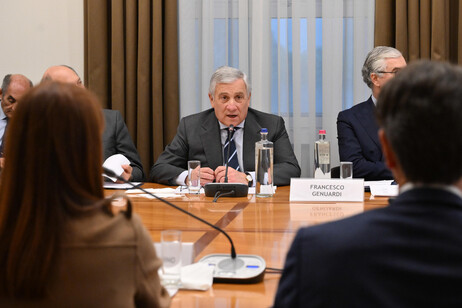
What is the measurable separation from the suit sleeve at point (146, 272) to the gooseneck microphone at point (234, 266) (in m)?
0.29

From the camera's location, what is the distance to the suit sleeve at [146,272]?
106cm

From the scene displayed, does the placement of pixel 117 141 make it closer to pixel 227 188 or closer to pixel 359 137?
pixel 227 188

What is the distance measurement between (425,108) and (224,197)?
2.14 meters

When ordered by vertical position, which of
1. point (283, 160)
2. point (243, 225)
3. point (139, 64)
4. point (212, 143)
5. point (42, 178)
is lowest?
point (243, 225)

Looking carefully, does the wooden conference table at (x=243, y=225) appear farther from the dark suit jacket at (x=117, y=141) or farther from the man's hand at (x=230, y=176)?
the dark suit jacket at (x=117, y=141)

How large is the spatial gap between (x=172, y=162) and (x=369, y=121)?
134cm

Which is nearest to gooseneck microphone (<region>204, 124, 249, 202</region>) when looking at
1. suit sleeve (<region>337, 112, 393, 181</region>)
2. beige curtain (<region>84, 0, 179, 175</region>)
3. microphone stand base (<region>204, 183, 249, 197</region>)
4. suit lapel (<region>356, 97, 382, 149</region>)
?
microphone stand base (<region>204, 183, 249, 197</region>)

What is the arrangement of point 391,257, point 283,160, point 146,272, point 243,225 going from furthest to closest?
point 283,160 → point 243,225 → point 146,272 → point 391,257

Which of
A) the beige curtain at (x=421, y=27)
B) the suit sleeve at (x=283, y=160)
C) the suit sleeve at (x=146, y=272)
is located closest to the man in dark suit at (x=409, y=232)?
the suit sleeve at (x=146, y=272)

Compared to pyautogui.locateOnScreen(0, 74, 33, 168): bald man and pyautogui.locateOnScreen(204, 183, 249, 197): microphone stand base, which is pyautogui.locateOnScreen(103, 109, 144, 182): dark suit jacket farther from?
pyautogui.locateOnScreen(204, 183, 249, 197): microphone stand base

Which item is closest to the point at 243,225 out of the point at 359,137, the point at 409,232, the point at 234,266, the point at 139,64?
the point at 234,266

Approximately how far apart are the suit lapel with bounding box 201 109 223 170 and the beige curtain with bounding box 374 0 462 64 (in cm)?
147

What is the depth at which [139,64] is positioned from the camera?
4.32 m

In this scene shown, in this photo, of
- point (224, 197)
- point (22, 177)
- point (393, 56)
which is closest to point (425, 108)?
point (22, 177)
